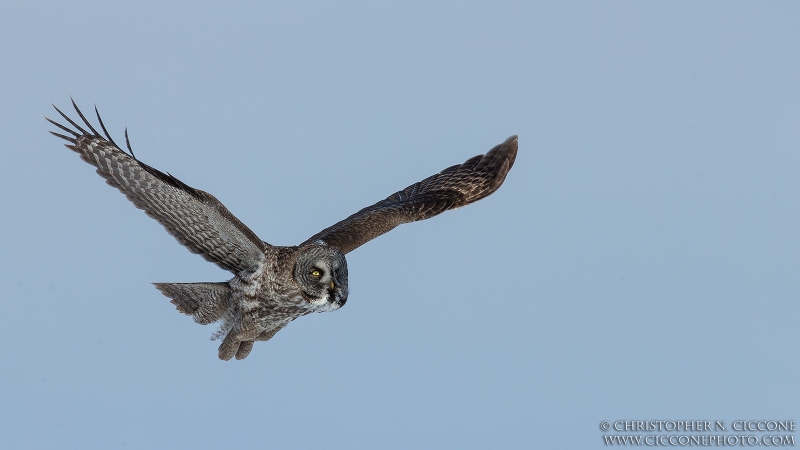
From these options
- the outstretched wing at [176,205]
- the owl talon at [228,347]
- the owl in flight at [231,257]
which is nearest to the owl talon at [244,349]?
the owl in flight at [231,257]

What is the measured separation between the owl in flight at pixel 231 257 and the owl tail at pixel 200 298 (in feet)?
0.05

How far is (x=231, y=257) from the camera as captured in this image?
A: 49.0ft

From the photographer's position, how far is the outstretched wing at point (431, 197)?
16828mm

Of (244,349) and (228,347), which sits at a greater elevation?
(244,349)

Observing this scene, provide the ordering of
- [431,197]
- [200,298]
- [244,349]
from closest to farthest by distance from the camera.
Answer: [200,298]
[244,349]
[431,197]

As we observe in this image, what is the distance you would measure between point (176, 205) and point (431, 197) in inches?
234

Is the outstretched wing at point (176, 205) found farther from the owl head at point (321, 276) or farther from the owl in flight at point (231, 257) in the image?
the owl head at point (321, 276)

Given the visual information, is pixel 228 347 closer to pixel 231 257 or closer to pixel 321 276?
pixel 231 257

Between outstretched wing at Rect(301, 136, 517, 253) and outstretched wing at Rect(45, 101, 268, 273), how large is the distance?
74.1 inches

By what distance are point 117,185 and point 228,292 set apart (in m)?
2.66

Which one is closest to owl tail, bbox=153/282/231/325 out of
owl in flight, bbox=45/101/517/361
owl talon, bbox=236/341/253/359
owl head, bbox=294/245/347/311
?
owl in flight, bbox=45/101/517/361

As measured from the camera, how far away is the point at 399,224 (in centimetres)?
1766

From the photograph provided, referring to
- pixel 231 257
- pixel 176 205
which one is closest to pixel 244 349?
pixel 231 257

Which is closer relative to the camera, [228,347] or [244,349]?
[228,347]
